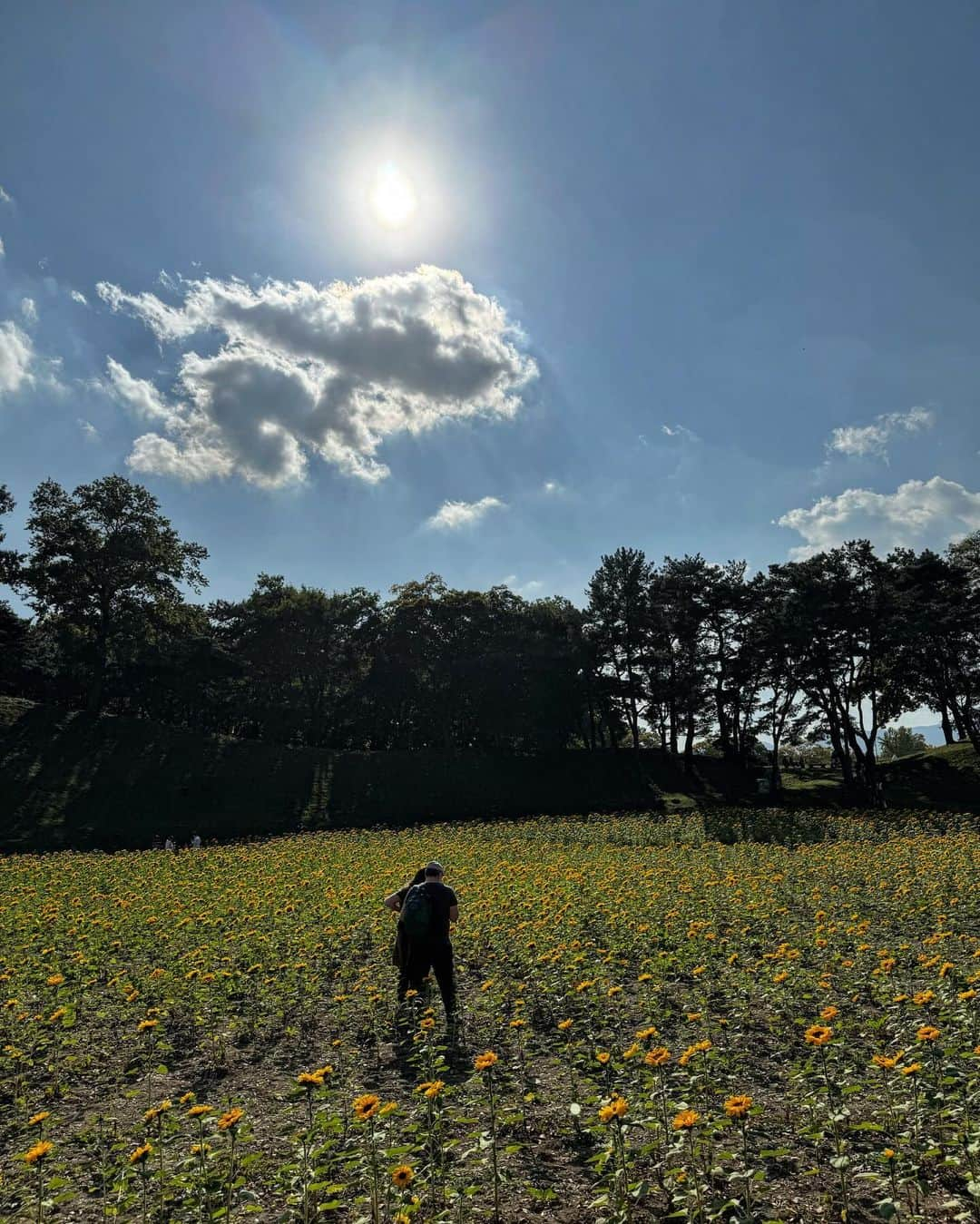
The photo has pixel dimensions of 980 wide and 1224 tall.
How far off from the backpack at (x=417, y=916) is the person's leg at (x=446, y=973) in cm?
20

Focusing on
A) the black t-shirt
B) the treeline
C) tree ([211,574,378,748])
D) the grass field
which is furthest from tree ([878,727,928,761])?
the black t-shirt

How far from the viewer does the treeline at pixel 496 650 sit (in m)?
34.5

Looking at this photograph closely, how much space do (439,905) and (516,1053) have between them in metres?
1.72

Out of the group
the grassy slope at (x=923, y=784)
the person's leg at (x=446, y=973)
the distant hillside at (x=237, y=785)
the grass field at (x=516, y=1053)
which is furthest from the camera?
the grassy slope at (x=923, y=784)

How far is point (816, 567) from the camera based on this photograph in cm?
3453

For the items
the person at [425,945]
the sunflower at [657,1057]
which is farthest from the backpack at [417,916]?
the sunflower at [657,1057]

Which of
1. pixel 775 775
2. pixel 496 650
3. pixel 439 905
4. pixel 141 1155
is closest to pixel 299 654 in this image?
A: pixel 496 650

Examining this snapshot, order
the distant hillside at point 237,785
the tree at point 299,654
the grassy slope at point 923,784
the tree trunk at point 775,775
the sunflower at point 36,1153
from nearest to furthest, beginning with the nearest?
the sunflower at point 36,1153 → the distant hillside at point 237,785 → the grassy slope at point 923,784 → the tree trunk at point 775,775 → the tree at point 299,654

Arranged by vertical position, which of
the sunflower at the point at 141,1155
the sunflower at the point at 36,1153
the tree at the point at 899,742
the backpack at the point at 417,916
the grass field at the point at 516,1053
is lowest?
the grass field at the point at 516,1053

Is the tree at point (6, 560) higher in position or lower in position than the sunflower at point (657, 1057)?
higher

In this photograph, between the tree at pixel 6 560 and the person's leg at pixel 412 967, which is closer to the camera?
the person's leg at pixel 412 967

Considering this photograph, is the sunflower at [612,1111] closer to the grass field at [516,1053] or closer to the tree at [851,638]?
the grass field at [516,1053]

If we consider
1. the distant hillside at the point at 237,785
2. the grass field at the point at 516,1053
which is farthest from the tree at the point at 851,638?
the grass field at the point at 516,1053

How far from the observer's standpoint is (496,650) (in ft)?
164
